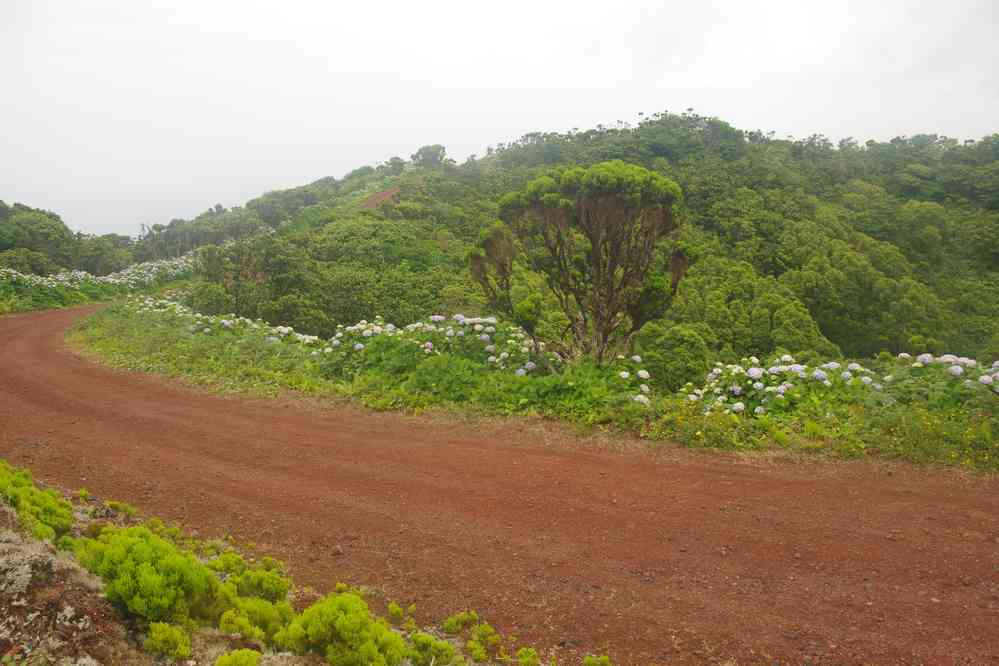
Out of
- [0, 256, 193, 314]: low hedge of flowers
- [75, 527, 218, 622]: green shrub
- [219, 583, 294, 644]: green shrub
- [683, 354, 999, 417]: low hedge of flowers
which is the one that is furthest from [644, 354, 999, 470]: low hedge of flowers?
[0, 256, 193, 314]: low hedge of flowers

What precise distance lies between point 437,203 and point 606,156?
8.78 m

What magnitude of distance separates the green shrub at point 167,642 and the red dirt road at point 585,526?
1.46 m

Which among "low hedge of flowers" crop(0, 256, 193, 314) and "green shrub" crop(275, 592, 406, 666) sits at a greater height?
"low hedge of flowers" crop(0, 256, 193, 314)

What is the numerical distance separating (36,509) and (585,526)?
4.09 metres

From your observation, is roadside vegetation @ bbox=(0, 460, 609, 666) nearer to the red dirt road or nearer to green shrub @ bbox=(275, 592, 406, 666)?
green shrub @ bbox=(275, 592, 406, 666)

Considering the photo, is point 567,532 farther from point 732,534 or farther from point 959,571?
point 959,571

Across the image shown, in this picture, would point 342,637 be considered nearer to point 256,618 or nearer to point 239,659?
point 239,659

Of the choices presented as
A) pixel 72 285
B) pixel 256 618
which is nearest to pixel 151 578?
pixel 256 618

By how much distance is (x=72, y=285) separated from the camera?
24.4 metres

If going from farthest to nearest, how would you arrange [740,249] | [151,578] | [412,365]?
[740,249]
[412,365]
[151,578]

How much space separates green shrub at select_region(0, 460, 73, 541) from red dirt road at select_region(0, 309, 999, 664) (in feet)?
3.69

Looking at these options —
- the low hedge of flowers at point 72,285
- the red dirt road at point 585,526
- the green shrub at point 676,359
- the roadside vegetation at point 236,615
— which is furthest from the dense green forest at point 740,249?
the roadside vegetation at point 236,615

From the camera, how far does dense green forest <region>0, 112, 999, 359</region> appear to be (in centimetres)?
1485

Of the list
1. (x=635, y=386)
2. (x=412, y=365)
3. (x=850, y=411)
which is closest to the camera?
(x=850, y=411)
